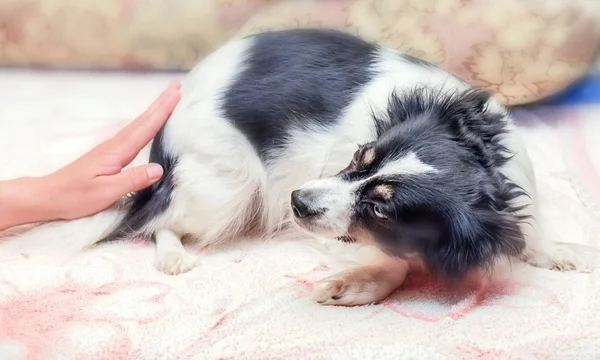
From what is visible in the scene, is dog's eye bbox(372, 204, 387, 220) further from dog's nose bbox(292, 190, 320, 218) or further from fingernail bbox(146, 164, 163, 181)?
fingernail bbox(146, 164, 163, 181)

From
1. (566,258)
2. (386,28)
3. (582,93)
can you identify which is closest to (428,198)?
(566,258)

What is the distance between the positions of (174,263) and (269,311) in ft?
0.90

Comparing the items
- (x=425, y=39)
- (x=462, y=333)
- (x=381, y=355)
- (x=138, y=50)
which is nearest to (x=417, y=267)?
(x=462, y=333)

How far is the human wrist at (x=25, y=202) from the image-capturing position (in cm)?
138

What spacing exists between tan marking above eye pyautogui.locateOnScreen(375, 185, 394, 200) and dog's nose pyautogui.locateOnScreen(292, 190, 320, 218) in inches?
4.7

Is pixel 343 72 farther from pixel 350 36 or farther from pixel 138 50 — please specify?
pixel 138 50

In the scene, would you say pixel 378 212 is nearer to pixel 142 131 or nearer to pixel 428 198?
pixel 428 198

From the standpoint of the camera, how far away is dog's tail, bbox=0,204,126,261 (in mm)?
1383

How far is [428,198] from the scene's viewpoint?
1.13 m

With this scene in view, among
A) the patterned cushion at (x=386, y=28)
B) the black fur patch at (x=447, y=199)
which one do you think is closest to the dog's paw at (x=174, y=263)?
the black fur patch at (x=447, y=199)

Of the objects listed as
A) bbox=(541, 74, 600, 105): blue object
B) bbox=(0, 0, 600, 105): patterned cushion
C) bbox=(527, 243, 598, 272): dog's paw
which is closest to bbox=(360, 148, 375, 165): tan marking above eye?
bbox=(527, 243, 598, 272): dog's paw

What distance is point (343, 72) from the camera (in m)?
1.42

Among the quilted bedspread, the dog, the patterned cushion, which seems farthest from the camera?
the patterned cushion

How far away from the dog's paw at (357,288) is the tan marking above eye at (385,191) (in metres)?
0.20
